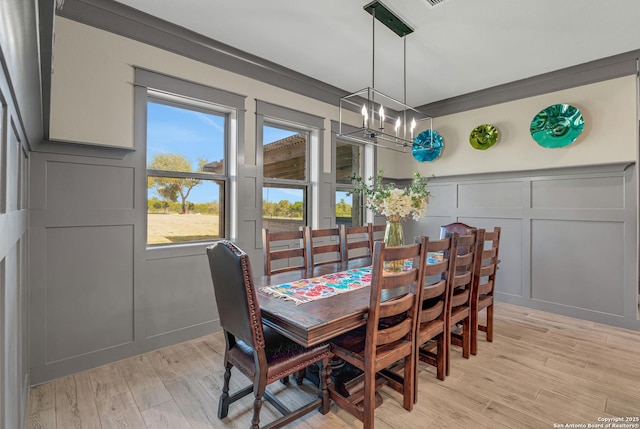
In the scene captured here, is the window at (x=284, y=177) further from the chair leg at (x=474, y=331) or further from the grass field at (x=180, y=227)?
the chair leg at (x=474, y=331)

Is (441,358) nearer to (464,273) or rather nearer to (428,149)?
(464,273)

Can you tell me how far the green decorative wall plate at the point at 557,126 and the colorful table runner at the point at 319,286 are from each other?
9.37 ft

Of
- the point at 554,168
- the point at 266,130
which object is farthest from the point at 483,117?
the point at 266,130

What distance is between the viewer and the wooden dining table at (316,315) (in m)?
1.44

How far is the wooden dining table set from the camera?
4.71ft

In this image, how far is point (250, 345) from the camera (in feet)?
4.96

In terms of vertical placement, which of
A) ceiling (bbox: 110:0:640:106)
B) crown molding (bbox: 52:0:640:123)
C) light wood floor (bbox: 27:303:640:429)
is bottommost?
light wood floor (bbox: 27:303:640:429)

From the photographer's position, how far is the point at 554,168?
3629mm

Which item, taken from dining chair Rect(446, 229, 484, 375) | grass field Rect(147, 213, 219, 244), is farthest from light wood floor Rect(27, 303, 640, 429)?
grass field Rect(147, 213, 219, 244)

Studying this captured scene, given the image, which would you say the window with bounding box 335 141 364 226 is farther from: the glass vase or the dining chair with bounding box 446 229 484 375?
the dining chair with bounding box 446 229 484 375

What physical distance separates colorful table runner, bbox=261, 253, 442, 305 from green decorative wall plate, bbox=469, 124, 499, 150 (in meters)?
2.82

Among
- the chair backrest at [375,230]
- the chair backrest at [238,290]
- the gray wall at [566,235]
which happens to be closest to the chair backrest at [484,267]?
the chair backrest at [375,230]

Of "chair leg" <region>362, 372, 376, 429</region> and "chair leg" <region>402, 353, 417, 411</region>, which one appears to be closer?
"chair leg" <region>362, 372, 376, 429</region>

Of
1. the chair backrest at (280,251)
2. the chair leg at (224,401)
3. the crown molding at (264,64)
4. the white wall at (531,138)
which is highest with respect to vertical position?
the crown molding at (264,64)
